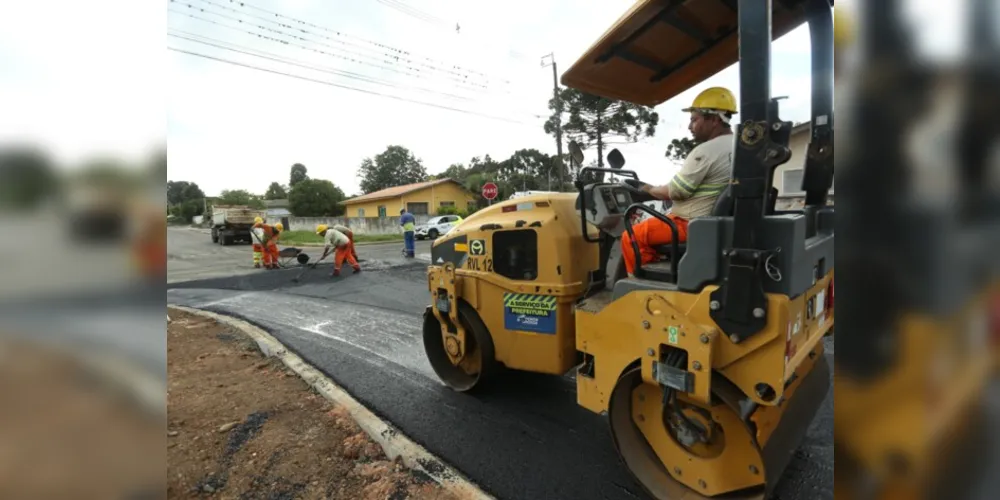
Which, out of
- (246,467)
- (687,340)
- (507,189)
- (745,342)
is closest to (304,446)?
(246,467)

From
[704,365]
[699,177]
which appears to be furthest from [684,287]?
[699,177]

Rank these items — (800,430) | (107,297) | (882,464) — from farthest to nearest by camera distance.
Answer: (800,430) < (107,297) < (882,464)

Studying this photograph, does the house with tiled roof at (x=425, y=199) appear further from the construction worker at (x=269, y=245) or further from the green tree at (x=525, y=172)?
the construction worker at (x=269, y=245)

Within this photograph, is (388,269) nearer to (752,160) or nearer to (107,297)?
(752,160)

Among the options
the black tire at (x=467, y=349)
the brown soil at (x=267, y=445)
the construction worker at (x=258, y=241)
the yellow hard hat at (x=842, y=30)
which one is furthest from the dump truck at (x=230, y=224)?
the yellow hard hat at (x=842, y=30)

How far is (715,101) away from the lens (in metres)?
2.86

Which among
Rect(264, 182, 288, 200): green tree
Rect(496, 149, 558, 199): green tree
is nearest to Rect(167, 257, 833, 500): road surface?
Rect(496, 149, 558, 199): green tree

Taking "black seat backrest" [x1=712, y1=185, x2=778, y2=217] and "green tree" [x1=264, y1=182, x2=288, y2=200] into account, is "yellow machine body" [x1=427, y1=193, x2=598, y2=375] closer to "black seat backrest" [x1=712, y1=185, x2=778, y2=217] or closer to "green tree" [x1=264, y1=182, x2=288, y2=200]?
"black seat backrest" [x1=712, y1=185, x2=778, y2=217]

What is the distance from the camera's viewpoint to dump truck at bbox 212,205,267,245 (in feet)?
86.1

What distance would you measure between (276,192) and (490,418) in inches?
3378

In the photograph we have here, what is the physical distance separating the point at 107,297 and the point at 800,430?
3179 mm

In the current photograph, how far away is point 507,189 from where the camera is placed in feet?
139

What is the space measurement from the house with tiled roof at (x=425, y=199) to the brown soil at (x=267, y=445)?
3450cm

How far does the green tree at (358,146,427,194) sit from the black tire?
70659 mm
